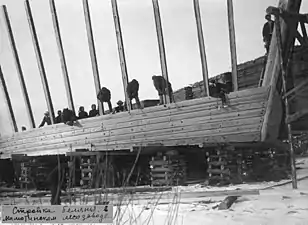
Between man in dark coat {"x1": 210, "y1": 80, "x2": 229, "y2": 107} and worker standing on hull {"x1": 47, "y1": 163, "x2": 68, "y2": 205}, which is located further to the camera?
man in dark coat {"x1": 210, "y1": 80, "x2": 229, "y2": 107}

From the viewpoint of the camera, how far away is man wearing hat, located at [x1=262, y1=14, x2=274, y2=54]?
5883 millimetres

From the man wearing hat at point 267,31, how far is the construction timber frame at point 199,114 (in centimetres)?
18

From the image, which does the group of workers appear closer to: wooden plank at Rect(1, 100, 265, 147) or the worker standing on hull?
wooden plank at Rect(1, 100, 265, 147)

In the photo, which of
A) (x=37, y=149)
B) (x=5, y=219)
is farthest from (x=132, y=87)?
(x=37, y=149)

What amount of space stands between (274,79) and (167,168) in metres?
2.32

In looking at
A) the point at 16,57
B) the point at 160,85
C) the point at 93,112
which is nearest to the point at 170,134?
the point at 160,85

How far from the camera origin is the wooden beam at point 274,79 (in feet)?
21.1

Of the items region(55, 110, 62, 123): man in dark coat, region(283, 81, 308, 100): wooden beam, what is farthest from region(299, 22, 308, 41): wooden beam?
region(55, 110, 62, 123): man in dark coat

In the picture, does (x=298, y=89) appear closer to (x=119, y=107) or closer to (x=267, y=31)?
(x=267, y=31)

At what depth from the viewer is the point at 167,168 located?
7.53m

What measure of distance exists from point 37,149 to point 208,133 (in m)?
4.85

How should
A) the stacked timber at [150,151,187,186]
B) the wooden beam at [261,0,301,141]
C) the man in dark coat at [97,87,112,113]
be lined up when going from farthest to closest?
the man in dark coat at [97,87,112,113] → the stacked timber at [150,151,187,186] → the wooden beam at [261,0,301,141]

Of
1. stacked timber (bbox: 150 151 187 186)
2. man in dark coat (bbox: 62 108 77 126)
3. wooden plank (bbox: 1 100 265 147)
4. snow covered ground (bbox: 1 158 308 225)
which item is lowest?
snow covered ground (bbox: 1 158 308 225)

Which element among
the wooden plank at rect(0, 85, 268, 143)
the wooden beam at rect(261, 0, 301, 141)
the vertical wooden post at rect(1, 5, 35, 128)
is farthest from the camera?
the wooden plank at rect(0, 85, 268, 143)
